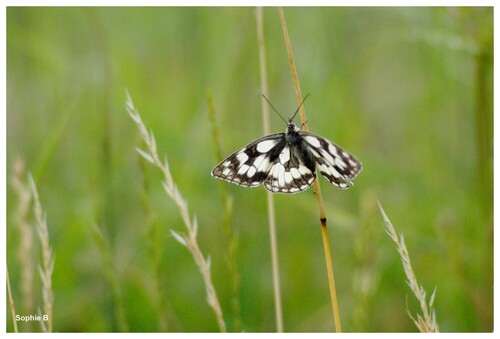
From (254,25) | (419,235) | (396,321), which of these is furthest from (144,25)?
(396,321)

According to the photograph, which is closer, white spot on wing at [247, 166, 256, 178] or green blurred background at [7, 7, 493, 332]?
white spot on wing at [247, 166, 256, 178]

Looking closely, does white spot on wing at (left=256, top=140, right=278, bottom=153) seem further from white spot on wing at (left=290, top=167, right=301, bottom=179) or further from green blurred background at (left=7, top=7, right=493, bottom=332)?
green blurred background at (left=7, top=7, right=493, bottom=332)

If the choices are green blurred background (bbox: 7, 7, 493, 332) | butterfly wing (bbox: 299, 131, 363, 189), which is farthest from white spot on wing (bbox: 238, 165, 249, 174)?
green blurred background (bbox: 7, 7, 493, 332)

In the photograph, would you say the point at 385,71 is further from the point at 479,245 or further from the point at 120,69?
the point at 120,69

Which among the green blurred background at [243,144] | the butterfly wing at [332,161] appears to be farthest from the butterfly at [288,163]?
the green blurred background at [243,144]

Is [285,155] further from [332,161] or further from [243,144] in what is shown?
[243,144]
